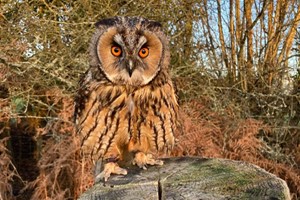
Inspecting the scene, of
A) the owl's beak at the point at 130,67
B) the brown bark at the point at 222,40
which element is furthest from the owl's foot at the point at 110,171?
the brown bark at the point at 222,40

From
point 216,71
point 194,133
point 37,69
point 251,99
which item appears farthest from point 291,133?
point 37,69

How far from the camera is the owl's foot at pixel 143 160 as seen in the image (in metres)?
1.30

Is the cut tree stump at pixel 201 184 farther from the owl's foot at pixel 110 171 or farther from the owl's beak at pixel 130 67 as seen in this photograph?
the owl's beak at pixel 130 67

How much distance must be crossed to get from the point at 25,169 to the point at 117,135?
12.3 feet

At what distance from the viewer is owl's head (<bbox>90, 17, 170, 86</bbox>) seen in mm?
1481

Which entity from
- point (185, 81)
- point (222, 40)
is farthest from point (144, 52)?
point (222, 40)

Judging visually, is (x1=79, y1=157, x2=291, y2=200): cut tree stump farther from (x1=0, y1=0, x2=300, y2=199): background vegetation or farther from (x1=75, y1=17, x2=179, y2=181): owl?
(x1=0, y1=0, x2=300, y2=199): background vegetation

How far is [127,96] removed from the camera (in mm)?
1556

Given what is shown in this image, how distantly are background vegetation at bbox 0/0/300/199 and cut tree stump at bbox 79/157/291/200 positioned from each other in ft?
7.02

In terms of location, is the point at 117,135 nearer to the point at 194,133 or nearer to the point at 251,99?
the point at 194,133

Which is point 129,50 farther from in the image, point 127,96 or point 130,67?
point 127,96

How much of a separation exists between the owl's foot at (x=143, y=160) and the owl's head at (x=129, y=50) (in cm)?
25

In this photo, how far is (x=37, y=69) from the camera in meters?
3.51

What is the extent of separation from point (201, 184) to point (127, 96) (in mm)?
620
